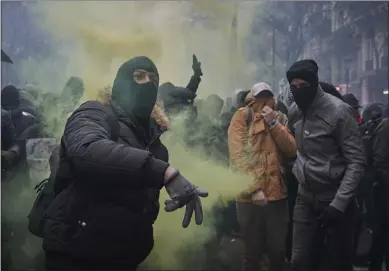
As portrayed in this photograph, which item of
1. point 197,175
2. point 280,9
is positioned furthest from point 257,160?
point 280,9

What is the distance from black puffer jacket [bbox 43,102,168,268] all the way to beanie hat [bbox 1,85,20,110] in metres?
0.51

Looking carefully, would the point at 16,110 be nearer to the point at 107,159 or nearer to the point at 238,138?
the point at 107,159

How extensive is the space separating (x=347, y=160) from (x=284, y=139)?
296 millimetres

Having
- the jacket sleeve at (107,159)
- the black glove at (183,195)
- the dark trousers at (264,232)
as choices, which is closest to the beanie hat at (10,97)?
the jacket sleeve at (107,159)

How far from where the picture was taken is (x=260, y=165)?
241 cm

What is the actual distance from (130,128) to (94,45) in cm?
48

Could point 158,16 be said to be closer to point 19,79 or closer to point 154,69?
point 154,69

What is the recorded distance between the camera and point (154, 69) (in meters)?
2.22

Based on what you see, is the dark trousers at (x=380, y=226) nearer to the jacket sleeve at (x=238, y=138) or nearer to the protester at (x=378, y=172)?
the protester at (x=378, y=172)

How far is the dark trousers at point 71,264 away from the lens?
198cm

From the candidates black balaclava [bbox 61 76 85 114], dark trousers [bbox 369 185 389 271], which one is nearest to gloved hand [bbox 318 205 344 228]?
dark trousers [bbox 369 185 389 271]

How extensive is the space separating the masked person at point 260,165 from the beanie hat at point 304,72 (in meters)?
0.12

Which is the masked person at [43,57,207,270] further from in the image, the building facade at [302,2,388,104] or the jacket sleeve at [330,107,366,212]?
the building facade at [302,2,388,104]

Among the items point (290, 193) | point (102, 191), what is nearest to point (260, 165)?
point (290, 193)
